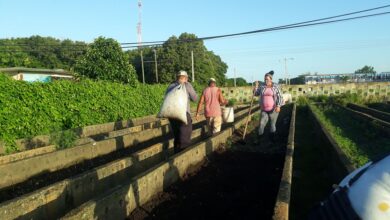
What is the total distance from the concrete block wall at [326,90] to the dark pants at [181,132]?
3059 cm

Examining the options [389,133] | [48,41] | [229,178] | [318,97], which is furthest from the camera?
[48,41]

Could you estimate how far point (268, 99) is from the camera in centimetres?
1053

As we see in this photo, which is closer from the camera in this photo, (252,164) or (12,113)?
(252,164)

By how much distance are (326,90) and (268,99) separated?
3180cm

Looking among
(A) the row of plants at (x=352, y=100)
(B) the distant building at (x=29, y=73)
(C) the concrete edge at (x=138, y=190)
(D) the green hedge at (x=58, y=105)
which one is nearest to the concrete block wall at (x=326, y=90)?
(A) the row of plants at (x=352, y=100)

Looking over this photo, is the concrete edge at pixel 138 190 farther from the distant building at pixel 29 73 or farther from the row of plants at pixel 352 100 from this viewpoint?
the distant building at pixel 29 73

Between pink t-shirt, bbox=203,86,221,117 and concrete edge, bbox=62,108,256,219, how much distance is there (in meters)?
2.19

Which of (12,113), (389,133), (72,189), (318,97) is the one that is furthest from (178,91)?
(318,97)

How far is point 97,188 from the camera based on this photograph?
270 inches

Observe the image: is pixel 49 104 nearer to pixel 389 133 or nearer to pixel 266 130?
pixel 266 130

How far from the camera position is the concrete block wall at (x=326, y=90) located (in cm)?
3922

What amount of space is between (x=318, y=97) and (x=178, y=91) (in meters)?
32.7

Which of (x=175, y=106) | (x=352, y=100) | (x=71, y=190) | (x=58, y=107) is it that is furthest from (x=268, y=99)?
(x=352, y=100)

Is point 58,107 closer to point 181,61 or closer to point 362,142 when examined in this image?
point 362,142
